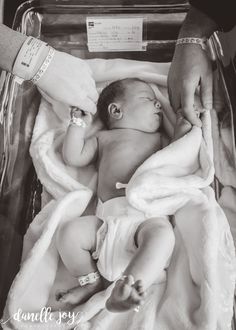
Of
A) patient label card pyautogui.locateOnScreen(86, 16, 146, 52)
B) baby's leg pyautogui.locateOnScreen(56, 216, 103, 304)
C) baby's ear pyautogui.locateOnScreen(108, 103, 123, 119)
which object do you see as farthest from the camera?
patient label card pyautogui.locateOnScreen(86, 16, 146, 52)

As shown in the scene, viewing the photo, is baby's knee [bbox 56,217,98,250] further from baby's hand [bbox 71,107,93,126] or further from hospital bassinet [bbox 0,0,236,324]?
Result: baby's hand [bbox 71,107,93,126]

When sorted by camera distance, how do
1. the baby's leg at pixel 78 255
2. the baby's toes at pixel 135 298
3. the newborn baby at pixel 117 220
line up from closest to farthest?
the baby's toes at pixel 135 298 < the newborn baby at pixel 117 220 < the baby's leg at pixel 78 255

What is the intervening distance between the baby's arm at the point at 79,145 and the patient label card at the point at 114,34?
385 millimetres

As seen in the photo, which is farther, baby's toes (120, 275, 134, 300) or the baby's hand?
the baby's hand

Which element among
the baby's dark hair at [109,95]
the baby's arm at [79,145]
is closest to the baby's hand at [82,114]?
the baby's arm at [79,145]

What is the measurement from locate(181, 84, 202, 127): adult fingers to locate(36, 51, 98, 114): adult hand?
24 centimetres

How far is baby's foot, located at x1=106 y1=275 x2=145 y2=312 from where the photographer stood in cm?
81

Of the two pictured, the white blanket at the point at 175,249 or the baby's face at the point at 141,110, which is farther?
the baby's face at the point at 141,110

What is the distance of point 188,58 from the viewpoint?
4.04 ft

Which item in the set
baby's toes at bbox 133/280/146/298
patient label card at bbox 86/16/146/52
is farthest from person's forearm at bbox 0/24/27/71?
baby's toes at bbox 133/280/146/298

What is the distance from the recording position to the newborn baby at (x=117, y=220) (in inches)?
36.4

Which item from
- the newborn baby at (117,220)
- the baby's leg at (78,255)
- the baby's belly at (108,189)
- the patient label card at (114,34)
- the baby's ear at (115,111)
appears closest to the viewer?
the newborn baby at (117,220)

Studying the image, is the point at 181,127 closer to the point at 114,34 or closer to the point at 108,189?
the point at 108,189

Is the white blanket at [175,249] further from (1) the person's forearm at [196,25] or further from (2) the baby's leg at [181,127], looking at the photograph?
(1) the person's forearm at [196,25]
